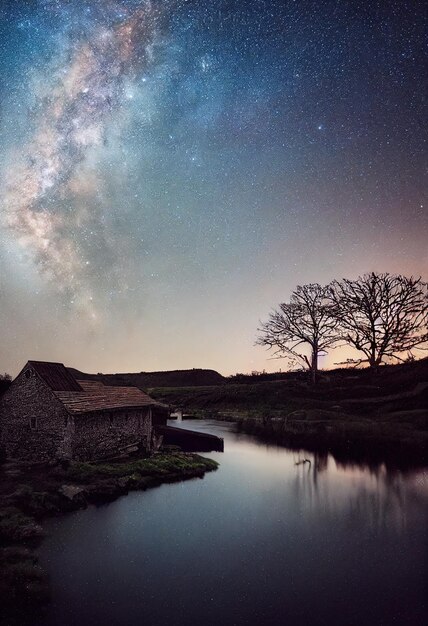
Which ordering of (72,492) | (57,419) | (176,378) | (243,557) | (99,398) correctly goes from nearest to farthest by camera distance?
(243,557)
(72,492)
(57,419)
(99,398)
(176,378)

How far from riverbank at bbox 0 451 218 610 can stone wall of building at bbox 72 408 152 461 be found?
44.0 inches

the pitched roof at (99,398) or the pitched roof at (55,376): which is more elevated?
the pitched roof at (55,376)

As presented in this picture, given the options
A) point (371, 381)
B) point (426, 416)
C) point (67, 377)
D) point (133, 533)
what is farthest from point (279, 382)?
point (133, 533)

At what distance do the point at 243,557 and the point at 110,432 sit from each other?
1294 centimetres

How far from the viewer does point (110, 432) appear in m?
24.4

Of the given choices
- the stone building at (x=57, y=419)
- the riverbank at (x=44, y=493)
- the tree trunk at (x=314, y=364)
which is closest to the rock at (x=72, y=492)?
the riverbank at (x=44, y=493)

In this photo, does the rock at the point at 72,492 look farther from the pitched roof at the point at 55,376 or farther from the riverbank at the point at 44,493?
the pitched roof at the point at 55,376

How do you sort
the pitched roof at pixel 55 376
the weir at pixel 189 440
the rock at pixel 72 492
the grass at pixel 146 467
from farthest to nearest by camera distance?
the weir at pixel 189 440 < the pitched roof at pixel 55 376 < the grass at pixel 146 467 < the rock at pixel 72 492

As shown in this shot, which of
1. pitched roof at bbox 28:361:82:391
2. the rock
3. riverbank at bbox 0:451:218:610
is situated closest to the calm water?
riverbank at bbox 0:451:218:610

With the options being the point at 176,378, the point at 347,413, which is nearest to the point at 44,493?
the point at 347,413

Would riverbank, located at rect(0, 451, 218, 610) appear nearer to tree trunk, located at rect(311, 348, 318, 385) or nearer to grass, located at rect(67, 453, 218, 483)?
grass, located at rect(67, 453, 218, 483)

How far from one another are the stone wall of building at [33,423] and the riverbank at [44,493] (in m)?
1.32

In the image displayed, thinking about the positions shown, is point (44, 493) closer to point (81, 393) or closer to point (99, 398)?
point (81, 393)

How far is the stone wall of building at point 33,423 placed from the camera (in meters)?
21.9
